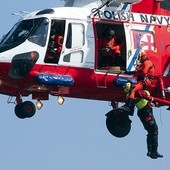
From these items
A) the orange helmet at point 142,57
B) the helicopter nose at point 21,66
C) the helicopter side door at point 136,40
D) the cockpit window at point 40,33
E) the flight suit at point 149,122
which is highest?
the helicopter side door at point 136,40

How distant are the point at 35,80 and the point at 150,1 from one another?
206 inches

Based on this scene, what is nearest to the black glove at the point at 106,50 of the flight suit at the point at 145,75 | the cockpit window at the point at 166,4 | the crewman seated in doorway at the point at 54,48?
the flight suit at the point at 145,75

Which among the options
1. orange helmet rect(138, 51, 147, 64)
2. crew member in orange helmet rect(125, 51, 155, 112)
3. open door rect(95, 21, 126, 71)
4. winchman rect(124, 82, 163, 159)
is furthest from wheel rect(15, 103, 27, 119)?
orange helmet rect(138, 51, 147, 64)

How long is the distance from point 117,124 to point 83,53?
10.00 feet

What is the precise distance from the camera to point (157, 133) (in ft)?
138

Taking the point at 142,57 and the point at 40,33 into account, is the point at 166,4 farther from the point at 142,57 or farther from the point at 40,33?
the point at 40,33

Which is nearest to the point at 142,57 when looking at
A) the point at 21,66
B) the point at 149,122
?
the point at 149,122

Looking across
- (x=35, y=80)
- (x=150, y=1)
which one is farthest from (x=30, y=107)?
(x=150, y=1)

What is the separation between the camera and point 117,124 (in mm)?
44375

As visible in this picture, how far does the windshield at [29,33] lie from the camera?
1676 inches

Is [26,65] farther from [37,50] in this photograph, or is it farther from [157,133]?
[157,133]

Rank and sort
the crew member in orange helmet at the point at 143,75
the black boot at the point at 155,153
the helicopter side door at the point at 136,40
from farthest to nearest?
the helicopter side door at the point at 136,40 < the crew member in orange helmet at the point at 143,75 < the black boot at the point at 155,153

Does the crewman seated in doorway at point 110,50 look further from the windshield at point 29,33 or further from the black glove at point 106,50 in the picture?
the windshield at point 29,33

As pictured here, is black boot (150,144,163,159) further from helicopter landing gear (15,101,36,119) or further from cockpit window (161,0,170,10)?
cockpit window (161,0,170,10)
